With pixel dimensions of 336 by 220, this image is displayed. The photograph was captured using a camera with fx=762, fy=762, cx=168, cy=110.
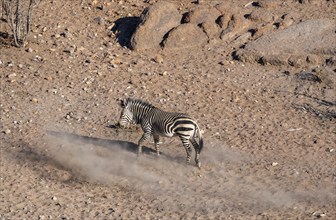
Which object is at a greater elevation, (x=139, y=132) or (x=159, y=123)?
(x=159, y=123)

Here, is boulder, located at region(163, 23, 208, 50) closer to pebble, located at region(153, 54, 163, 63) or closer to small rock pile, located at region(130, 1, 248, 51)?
small rock pile, located at region(130, 1, 248, 51)

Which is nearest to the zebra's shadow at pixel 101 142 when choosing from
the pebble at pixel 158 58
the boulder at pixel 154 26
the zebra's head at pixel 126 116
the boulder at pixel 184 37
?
the zebra's head at pixel 126 116

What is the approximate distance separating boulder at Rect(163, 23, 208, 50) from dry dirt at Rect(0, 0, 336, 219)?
0.73 ft

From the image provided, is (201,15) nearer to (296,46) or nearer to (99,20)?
(296,46)

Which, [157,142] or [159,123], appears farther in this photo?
[157,142]

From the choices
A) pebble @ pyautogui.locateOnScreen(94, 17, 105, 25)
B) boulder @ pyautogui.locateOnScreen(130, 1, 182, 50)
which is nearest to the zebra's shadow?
boulder @ pyautogui.locateOnScreen(130, 1, 182, 50)

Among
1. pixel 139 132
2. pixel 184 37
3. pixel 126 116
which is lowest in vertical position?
pixel 139 132

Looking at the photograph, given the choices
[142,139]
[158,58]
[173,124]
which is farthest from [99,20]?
[173,124]

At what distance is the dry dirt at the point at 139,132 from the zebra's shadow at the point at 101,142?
40 millimetres

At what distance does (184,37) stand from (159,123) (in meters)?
5.07

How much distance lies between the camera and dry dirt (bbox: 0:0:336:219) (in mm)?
13617

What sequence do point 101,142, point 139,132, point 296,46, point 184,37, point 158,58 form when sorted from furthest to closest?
point 184,37 < point 158,58 < point 296,46 < point 139,132 < point 101,142

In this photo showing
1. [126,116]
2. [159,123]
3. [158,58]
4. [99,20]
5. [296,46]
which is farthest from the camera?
[99,20]

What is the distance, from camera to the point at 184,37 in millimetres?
19375
